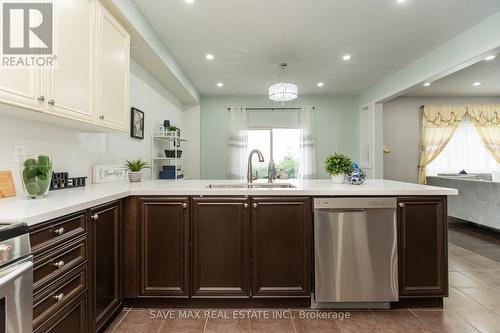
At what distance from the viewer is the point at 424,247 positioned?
78.4 inches

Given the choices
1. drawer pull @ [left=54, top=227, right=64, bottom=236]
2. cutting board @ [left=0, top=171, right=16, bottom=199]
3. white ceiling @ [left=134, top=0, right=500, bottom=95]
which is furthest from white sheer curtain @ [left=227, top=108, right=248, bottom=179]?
drawer pull @ [left=54, top=227, right=64, bottom=236]

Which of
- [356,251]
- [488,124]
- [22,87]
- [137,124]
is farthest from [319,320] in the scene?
[488,124]

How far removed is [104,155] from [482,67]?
5.67 meters

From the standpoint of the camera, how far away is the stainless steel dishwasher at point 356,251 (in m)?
1.95

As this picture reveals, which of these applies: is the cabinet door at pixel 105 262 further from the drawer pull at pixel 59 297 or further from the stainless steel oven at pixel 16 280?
the stainless steel oven at pixel 16 280

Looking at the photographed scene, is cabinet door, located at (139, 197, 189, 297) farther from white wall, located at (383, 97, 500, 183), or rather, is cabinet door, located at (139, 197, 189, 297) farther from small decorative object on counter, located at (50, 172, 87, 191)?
white wall, located at (383, 97, 500, 183)

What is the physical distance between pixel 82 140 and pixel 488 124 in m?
7.92

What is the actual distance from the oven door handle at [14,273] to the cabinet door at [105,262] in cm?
52

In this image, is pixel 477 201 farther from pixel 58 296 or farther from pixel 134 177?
pixel 58 296

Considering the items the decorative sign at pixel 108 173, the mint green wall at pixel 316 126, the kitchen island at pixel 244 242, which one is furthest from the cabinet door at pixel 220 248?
the mint green wall at pixel 316 126

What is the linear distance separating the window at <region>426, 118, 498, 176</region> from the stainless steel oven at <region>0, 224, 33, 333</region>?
715 centimetres

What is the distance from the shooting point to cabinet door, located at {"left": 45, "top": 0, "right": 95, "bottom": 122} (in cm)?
153

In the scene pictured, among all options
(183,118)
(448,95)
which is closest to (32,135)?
(183,118)

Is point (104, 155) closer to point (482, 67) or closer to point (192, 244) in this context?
point (192, 244)
